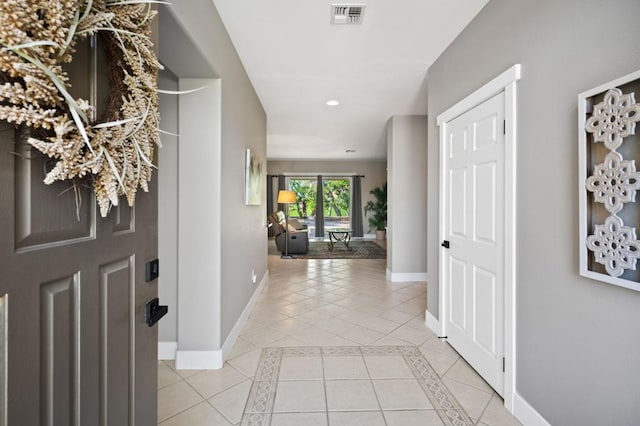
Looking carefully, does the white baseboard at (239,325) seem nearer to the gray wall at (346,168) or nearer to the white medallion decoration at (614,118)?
the white medallion decoration at (614,118)

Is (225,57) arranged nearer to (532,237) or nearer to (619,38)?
(619,38)

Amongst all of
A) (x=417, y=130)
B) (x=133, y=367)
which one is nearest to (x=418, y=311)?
(x=417, y=130)

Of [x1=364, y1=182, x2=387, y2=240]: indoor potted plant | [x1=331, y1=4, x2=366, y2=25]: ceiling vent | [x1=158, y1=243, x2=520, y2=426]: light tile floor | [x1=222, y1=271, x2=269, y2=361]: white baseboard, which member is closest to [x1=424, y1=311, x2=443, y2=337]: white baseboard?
[x1=158, y1=243, x2=520, y2=426]: light tile floor

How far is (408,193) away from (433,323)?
2360 millimetres

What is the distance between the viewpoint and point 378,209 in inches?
393

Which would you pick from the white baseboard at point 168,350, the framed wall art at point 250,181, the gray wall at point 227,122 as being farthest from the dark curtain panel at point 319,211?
the white baseboard at point 168,350

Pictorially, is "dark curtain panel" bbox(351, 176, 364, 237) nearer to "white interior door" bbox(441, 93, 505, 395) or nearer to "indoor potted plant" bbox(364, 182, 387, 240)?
"indoor potted plant" bbox(364, 182, 387, 240)

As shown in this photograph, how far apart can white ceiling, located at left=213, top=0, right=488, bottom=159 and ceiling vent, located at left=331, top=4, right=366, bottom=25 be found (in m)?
0.05

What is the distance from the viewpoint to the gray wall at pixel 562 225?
47.4 inches

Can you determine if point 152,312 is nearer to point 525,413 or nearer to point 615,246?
point 615,246

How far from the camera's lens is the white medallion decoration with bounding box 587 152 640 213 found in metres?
1.13

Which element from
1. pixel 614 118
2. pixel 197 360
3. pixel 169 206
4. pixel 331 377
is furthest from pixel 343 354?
pixel 614 118

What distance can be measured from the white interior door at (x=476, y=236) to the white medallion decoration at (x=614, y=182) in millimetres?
676

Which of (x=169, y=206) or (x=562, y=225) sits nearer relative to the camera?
(x=562, y=225)
